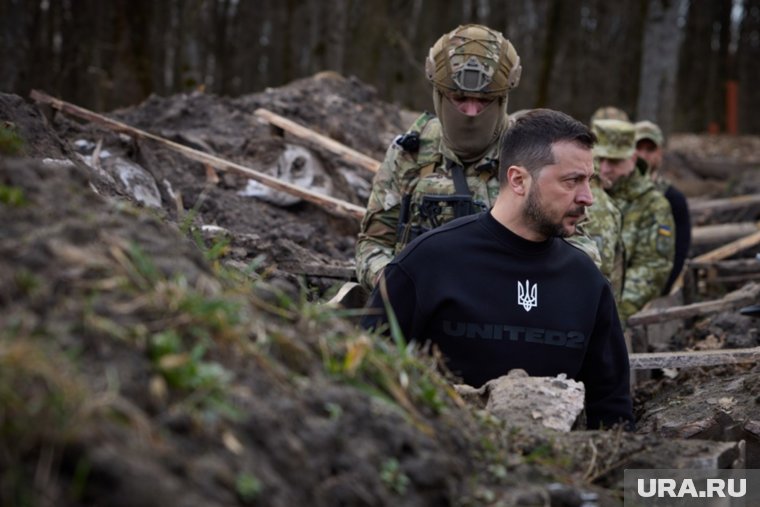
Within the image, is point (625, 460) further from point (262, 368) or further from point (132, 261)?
point (132, 261)

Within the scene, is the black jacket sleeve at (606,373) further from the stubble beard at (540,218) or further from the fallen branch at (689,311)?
the fallen branch at (689,311)

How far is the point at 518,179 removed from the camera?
5523 mm

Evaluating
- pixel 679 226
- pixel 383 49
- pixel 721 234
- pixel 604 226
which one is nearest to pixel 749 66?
pixel 383 49

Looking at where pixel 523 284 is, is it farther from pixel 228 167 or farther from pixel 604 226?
pixel 228 167

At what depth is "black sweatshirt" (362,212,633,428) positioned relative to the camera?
5375 millimetres

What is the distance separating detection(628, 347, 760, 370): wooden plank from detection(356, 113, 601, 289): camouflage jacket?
3.36 ft

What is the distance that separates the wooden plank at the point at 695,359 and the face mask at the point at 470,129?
5.24 feet

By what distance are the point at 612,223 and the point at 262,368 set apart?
5495 millimetres

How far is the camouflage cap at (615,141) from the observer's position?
30.1ft

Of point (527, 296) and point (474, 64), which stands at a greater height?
point (474, 64)

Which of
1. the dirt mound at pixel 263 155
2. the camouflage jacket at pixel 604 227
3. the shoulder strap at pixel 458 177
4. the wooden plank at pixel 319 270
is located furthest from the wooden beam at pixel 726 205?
the shoulder strap at pixel 458 177

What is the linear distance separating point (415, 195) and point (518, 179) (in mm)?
1245

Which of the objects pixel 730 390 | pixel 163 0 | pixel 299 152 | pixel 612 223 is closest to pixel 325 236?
pixel 299 152

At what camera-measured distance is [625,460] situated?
3896 mm
